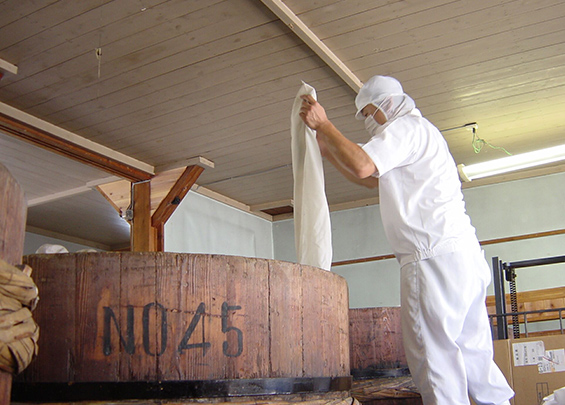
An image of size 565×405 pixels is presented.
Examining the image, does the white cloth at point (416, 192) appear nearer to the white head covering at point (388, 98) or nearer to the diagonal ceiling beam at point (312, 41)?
the white head covering at point (388, 98)

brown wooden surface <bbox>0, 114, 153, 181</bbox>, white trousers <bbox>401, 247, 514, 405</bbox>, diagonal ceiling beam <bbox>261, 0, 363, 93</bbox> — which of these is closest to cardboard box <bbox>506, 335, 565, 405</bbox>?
white trousers <bbox>401, 247, 514, 405</bbox>

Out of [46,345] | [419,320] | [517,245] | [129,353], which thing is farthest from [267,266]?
[517,245]

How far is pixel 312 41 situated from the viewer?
4.06 meters

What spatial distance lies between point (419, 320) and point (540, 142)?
4.88m

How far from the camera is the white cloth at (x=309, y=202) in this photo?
2072 mm

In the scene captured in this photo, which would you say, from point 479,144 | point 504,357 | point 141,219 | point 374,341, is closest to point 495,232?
point 479,144

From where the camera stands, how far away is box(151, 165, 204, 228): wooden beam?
6.08 m

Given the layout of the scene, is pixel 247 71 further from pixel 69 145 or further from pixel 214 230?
pixel 214 230

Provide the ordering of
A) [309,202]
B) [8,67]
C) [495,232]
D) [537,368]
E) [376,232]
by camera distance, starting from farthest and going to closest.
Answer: [376,232], [495,232], [8,67], [537,368], [309,202]

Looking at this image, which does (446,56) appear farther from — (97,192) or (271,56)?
(97,192)

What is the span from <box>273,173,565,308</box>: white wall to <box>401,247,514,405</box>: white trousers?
5.17 meters

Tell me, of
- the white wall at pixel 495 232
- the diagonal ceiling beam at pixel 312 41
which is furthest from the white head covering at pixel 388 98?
the white wall at pixel 495 232

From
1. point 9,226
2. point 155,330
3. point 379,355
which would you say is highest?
point 9,226

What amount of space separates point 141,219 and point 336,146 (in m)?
4.32
